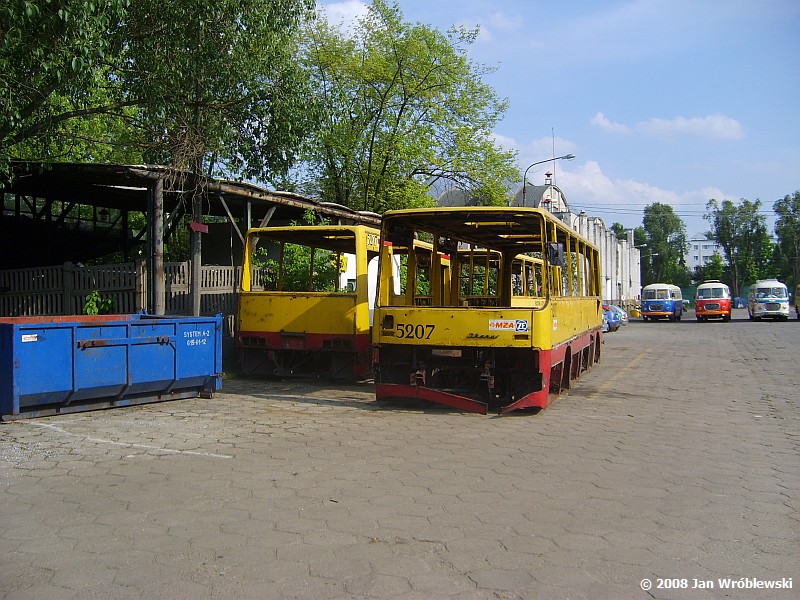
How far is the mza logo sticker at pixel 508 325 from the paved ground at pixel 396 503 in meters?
1.19

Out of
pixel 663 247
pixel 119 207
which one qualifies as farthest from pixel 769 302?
pixel 663 247

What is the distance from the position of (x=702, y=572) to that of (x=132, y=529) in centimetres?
373

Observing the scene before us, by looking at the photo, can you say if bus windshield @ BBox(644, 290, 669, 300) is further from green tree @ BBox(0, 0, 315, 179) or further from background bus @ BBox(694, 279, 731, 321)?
green tree @ BBox(0, 0, 315, 179)

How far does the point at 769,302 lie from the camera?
44031mm

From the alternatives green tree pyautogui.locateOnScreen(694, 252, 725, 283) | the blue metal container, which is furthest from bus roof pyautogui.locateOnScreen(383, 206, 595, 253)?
green tree pyautogui.locateOnScreen(694, 252, 725, 283)

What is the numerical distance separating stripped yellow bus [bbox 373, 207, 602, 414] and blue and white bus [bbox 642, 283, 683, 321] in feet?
121

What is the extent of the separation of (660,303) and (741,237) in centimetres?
6440

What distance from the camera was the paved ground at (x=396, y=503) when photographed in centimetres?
431

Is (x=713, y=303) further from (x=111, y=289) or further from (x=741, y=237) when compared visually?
(x=741, y=237)

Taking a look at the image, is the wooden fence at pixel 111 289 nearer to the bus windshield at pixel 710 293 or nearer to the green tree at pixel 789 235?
the bus windshield at pixel 710 293

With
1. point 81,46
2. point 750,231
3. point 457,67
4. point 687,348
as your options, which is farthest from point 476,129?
point 750,231

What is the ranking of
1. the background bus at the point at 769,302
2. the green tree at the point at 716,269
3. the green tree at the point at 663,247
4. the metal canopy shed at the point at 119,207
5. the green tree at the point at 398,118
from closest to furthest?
the metal canopy shed at the point at 119,207
the green tree at the point at 398,118
the background bus at the point at 769,302
the green tree at the point at 716,269
the green tree at the point at 663,247

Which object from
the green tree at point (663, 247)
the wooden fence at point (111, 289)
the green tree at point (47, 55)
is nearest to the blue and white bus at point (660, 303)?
the wooden fence at point (111, 289)

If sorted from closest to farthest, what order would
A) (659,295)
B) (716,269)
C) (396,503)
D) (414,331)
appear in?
(396,503) → (414,331) → (659,295) → (716,269)
